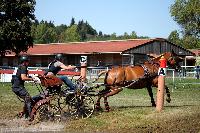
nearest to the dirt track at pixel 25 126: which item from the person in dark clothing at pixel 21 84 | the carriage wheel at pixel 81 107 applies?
the person in dark clothing at pixel 21 84

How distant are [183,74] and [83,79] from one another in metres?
24.0

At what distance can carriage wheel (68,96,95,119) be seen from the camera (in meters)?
12.9

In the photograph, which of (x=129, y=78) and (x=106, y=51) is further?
(x=106, y=51)

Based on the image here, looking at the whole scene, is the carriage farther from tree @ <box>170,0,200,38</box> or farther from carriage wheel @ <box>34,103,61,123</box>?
tree @ <box>170,0,200,38</box>

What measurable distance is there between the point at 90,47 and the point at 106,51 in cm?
601

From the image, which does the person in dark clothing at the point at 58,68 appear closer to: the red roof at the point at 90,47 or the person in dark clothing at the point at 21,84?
the person in dark clothing at the point at 21,84

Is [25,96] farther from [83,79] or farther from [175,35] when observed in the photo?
[175,35]

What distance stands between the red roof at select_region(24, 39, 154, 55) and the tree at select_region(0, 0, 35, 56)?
13.2m

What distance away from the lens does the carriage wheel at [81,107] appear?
509 inches

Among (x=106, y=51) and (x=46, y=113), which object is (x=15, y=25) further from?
(x=46, y=113)

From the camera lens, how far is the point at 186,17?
234ft

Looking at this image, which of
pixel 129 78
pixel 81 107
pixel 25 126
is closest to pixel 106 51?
pixel 129 78

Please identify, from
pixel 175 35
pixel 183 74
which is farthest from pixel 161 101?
pixel 175 35

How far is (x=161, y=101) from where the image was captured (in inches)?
512
